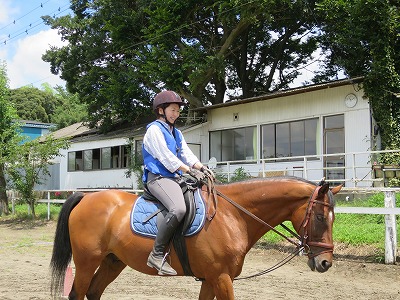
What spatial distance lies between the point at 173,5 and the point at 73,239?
20994mm

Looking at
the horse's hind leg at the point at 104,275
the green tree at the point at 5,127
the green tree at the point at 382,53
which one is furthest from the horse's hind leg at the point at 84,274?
the green tree at the point at 5,127

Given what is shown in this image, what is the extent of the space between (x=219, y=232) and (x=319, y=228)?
1.02m

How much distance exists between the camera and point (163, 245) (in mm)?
4918

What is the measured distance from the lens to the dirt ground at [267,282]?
747 centimetres

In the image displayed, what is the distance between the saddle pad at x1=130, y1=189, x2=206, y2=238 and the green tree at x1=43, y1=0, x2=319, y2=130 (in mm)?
18495

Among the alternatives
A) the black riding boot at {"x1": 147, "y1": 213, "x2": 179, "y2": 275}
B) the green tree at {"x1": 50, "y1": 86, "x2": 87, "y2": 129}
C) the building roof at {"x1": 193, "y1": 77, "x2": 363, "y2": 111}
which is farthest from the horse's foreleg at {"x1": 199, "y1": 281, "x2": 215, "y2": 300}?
the green tree at {"x1": 50, "y1": 86, "x2": 87, "y2": 129}

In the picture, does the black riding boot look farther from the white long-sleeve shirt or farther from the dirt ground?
the dirt ground

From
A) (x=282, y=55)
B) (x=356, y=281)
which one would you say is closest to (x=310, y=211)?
(x=356, y=281)

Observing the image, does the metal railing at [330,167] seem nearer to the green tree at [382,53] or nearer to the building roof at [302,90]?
the green tree at [382,53]

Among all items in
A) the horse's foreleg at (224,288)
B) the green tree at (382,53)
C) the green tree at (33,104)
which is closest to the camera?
the horse's foreleg at (224,288)

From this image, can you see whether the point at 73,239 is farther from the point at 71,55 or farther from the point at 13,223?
the point at 71,55

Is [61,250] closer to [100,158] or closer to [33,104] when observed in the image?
[100,158]

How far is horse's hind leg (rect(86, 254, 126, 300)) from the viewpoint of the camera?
18.7ft

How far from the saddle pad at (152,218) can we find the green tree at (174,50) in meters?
18.5
